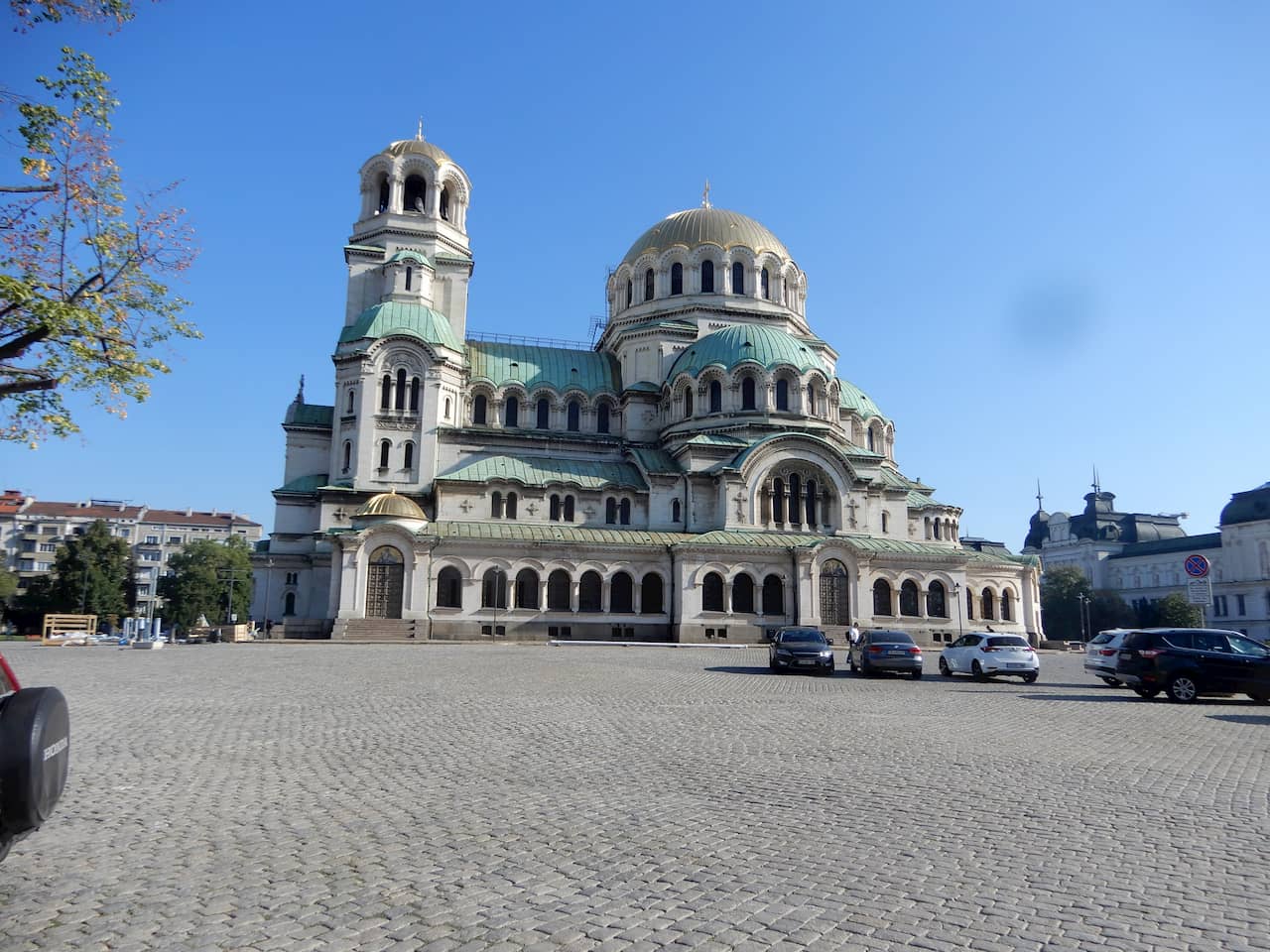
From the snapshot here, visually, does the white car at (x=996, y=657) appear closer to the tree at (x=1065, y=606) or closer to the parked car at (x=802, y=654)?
the parked car at (x=802, y=654)

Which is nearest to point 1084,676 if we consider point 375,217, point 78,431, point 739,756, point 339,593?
point 739,756

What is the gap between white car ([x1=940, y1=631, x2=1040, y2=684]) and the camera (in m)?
24.9

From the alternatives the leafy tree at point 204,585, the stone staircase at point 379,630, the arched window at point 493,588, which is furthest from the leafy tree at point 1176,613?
the leafy tree at point 204,585

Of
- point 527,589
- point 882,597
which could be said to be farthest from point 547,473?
point 882,597

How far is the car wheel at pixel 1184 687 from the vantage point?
19.7 metres

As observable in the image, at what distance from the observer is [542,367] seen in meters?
57.1

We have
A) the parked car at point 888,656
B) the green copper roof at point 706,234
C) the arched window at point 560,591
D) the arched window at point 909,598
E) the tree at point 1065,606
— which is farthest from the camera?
the tree at point 1065,606

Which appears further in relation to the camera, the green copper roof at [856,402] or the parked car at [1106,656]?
the green copper roof at [856,402]

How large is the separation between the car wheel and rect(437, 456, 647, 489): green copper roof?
33.4 meters

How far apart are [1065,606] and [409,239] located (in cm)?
7408

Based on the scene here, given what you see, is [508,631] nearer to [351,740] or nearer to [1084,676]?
[1084,676]

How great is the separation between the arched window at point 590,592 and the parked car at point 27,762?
42238 mm

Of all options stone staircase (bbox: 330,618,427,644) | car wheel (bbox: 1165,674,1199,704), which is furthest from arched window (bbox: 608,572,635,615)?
car wheel (bbox: 1165,674,1199,704)

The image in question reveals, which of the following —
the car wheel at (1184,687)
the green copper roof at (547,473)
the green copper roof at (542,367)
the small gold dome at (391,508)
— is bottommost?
the car wheel at (1184,687)
